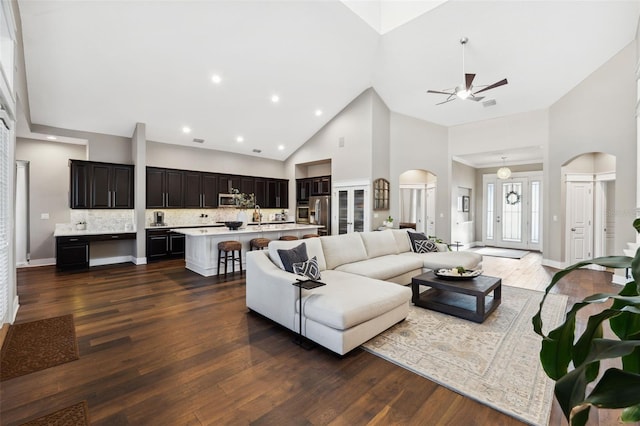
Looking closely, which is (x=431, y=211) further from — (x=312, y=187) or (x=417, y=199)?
(x=312, y=187)

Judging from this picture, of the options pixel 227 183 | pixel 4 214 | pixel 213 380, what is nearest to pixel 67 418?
pixel 213 380

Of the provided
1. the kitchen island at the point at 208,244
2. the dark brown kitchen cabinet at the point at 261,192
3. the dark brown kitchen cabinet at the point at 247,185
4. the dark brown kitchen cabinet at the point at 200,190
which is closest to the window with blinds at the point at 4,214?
the kitchen island at the point at 208,244

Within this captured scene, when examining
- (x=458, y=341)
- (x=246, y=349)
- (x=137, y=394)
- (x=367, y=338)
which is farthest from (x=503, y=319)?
(x=137, y=394)

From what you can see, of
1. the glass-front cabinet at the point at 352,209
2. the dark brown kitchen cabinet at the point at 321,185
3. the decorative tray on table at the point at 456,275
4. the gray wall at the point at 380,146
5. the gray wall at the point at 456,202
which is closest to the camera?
the decorative tray on table at the point at 456,275

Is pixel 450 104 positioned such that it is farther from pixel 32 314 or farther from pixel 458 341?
Answer: pixel 32 314

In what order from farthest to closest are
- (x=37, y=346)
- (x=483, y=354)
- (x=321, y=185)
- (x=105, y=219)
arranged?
(x=321, y=185) < (x=105, y=219) < (x=37, y=346) < (x=483, y=354)

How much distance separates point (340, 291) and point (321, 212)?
19.4ft

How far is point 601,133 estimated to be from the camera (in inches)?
232

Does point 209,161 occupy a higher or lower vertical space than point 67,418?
higher

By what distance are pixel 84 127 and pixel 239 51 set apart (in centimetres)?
405

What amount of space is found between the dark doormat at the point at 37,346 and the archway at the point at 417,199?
311 inches

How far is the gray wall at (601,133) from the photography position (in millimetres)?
5426

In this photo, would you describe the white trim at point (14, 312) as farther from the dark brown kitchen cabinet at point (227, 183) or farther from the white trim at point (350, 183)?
the white trim at point (350, 183)

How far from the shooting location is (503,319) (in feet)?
11.9
